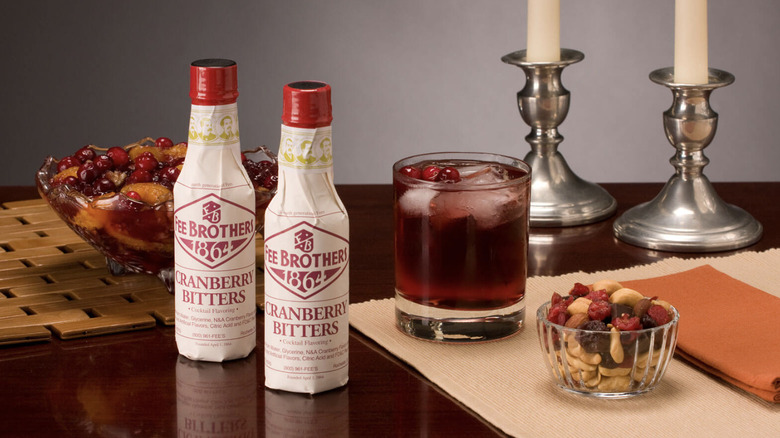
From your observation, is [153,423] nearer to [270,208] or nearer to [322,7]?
[270,208]

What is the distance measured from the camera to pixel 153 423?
→ 0.93m

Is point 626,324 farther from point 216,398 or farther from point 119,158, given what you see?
point 119,158

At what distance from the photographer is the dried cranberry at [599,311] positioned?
0.95m

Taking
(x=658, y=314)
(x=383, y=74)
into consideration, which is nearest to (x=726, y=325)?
(x=658, y=314)

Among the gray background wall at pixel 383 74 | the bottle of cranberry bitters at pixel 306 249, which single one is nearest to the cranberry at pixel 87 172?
the bottle of cranberry bitters at pixel 306 249

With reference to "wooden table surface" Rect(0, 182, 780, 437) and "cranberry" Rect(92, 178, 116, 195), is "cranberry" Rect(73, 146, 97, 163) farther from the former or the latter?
"wooden table surface" Rect(0, 182, 780, 437)

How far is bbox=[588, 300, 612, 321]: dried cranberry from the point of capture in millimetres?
951

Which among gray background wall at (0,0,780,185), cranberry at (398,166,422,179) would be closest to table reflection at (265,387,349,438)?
cranberry at (398,166,422,179)

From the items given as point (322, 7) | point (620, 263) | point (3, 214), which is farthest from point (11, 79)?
point (620, 263)

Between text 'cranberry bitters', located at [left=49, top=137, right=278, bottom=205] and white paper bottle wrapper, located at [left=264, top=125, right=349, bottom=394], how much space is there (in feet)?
0.86

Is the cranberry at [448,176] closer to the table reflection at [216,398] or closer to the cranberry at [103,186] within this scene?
the table reflection at [216,398]

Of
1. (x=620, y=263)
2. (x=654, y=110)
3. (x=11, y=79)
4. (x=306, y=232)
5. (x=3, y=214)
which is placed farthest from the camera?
(x=654, y=110)

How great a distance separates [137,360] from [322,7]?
2311 mm

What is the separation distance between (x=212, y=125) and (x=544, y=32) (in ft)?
2.23
